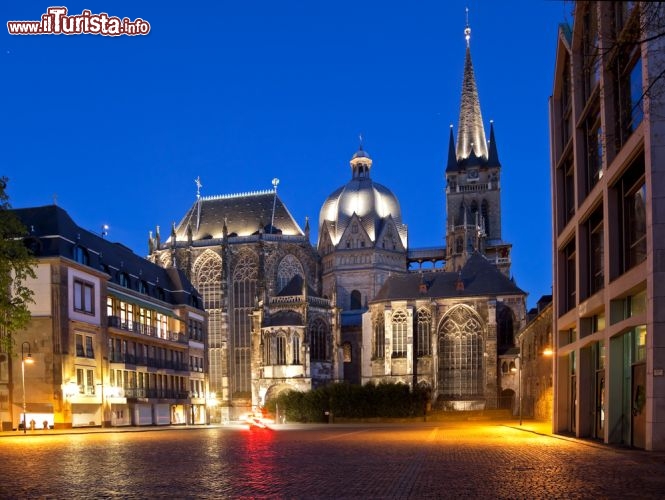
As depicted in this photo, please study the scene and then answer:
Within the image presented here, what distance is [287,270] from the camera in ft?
312

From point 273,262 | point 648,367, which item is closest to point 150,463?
point 648,367

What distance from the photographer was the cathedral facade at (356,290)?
249 feet

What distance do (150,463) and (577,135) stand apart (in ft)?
60.6

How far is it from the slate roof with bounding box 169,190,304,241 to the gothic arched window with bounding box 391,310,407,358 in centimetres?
2448

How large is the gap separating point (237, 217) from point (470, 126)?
36205mm

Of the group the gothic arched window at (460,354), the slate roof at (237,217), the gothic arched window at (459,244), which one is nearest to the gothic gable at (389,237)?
the gothic arched window at (459,244)

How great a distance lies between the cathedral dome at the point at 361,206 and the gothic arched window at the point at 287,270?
339 inches

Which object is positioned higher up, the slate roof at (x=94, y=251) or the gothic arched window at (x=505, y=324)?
the slate roof at (x=94, y=251)

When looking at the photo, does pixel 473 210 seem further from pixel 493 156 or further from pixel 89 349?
pixel 89 349

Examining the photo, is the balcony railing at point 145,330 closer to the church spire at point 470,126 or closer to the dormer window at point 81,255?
the dormer window at point 81,255

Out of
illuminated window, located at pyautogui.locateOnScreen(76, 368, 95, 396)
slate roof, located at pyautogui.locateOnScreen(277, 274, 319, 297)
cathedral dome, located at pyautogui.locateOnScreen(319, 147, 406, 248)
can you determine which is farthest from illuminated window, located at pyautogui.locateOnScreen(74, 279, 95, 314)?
cathedral dome, located at pyautogui.locateOnScreen(319, 147, 406, 248)

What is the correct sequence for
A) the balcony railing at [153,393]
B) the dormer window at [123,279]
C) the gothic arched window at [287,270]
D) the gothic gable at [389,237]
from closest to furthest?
the balcony railing at [153,393] → the dormer window at [123,279] → the gothic arched window at [287,270] → the gothic gable at [389,237]

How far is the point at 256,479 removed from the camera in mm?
16062

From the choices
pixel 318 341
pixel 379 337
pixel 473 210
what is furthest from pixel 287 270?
pixel 473 210
